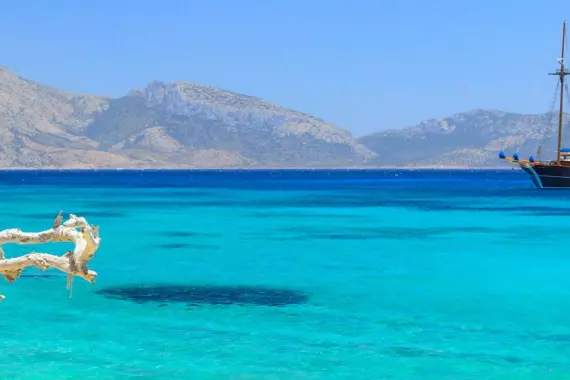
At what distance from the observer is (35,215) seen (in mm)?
71938

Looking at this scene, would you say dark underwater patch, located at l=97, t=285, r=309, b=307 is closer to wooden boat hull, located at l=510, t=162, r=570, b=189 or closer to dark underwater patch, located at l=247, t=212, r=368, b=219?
dark underwater patch, located at l=247, t=212, r=368, b=219

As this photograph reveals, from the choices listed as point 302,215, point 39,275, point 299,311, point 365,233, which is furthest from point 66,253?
point 302,215

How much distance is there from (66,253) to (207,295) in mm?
20971

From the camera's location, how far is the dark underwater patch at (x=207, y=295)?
25.9m

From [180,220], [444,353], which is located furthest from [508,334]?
[180,220]

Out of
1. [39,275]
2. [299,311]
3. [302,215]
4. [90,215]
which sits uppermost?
[299,311]

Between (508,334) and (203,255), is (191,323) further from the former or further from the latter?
(203,255)

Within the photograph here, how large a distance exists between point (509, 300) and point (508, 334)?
5490 mm

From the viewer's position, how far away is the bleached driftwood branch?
20.1 ft

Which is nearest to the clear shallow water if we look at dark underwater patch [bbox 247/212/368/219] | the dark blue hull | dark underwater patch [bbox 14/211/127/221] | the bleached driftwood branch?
the bleached driftwood branch

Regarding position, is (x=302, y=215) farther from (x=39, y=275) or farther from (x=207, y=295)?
(x=207, y=295)

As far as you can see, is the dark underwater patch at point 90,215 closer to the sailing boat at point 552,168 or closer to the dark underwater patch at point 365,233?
the dark underwater patch at point 365,233

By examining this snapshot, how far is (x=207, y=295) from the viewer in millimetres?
27203

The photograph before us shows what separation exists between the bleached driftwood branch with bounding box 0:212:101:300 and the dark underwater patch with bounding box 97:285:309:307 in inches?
735
